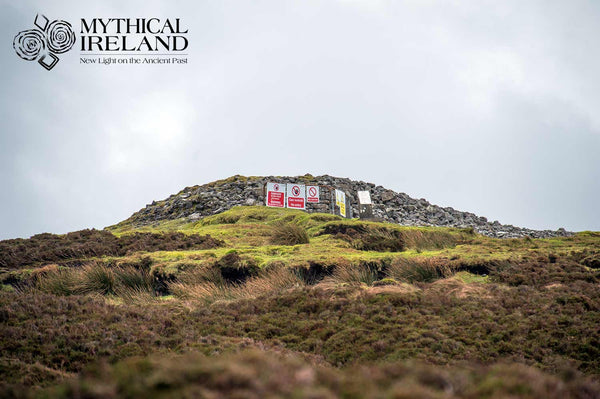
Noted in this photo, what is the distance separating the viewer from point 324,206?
3906cm

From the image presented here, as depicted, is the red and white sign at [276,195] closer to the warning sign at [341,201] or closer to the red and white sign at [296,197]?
the red and white sign at [296,197]

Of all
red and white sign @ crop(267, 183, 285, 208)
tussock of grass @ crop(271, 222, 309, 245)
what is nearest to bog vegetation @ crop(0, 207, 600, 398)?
tussock of grass @ crop(271, 222, 309, 245)

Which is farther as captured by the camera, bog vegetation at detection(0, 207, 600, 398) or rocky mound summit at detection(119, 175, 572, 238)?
rocky mound summit at detection(119, 175, 572, 238)

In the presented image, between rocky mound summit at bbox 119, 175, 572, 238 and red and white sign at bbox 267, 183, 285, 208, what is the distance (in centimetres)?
288

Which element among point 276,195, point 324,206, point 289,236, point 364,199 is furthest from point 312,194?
point 289,236

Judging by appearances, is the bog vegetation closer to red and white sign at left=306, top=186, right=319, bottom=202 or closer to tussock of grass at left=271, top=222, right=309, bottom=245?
tussock of grass at left=271, top=222, right=309, bottom=245

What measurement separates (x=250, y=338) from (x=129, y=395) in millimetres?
5936

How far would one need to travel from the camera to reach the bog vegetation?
2.99 m

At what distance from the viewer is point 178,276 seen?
12914mm

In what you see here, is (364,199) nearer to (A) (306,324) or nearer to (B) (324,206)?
(B) (324,206)

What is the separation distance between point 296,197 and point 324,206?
15.7 feet

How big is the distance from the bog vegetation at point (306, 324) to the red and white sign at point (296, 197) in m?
17.9

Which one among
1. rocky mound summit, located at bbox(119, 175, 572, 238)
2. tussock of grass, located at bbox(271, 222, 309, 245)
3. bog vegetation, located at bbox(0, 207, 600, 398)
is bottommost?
bog vegetation, located at bbox(0, 207, 600, 398)

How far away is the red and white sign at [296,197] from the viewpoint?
3459 centimetres
